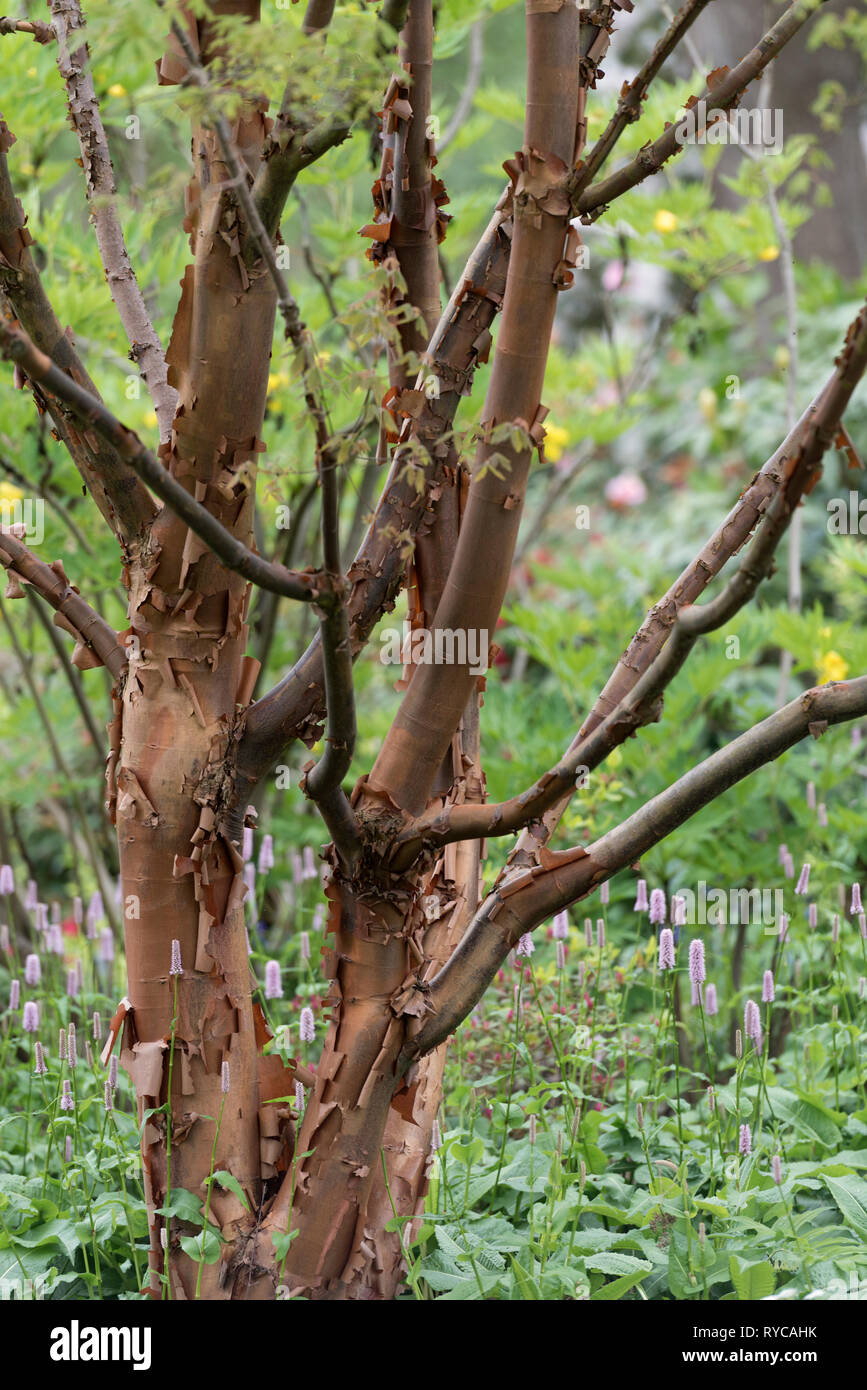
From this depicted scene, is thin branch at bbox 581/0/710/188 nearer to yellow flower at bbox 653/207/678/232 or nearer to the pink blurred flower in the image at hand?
yellow flower at bbox 653/207/678/232

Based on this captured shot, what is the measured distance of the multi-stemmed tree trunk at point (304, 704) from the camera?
124 cm

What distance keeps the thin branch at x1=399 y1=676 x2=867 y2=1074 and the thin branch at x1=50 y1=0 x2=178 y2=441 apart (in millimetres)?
650

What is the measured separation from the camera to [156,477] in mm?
1013

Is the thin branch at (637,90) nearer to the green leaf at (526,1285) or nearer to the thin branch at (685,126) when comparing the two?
the thin branch at (685,126)

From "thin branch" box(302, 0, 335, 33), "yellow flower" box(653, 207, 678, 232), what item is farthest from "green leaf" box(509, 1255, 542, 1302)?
"yellow flower" box(653, 207, 678, 232)

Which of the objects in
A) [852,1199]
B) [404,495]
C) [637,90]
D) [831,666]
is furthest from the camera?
[831,666]

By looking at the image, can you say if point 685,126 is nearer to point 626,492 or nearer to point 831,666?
point 831,666

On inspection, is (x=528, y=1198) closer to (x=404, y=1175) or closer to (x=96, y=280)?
(x=404, y=1175)

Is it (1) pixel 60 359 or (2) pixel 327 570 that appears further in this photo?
(1) pixel 60 359

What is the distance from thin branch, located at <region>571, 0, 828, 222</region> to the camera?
1179 millimetres

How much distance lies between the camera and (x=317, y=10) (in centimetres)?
122

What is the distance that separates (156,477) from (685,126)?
0.63 metres

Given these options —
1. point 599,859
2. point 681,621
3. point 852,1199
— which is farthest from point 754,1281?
point 681,621

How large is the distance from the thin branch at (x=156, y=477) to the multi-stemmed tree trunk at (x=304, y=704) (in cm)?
21
